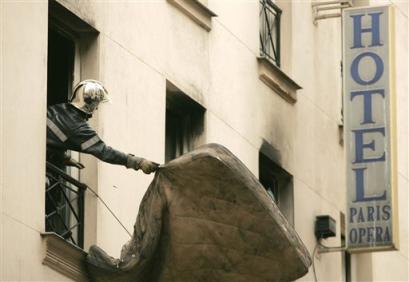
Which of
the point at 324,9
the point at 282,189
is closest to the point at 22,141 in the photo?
the point at 282,189

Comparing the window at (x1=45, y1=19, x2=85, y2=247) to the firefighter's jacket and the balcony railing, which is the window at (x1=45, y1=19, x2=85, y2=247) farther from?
the firefighter's jacket

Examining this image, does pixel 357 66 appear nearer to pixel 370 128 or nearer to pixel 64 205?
pixel 370 128

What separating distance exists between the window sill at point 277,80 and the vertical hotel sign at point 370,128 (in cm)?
138

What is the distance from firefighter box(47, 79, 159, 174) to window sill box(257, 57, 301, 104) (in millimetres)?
6968

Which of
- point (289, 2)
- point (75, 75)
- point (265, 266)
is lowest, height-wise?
point (265, 266)

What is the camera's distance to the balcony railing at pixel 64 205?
2453 centimetres

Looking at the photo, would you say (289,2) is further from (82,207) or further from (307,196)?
(82,207)

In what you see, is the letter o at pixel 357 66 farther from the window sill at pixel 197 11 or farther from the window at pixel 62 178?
the window at pixel 62 178

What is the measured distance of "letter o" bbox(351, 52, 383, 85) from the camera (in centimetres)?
3406

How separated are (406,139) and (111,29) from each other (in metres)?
13.8

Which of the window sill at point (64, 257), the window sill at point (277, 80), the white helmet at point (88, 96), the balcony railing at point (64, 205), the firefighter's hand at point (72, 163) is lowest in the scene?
the window sill at point (64, 257)

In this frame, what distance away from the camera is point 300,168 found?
33094 millimetres

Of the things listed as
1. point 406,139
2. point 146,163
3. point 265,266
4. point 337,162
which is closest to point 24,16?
point 146,163

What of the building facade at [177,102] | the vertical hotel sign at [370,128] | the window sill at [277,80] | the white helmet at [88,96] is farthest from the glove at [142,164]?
the vertical hotel sign at [370,128]
